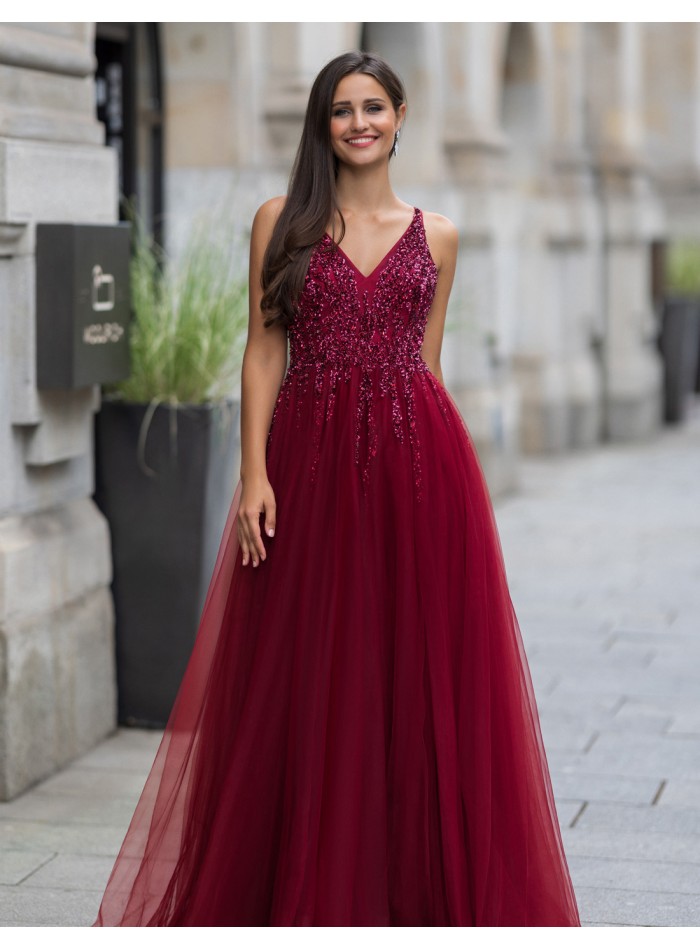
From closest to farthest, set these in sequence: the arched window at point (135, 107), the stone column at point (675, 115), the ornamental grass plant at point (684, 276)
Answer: the arched window at point (135, 107) → the ornamental grass plant at point (684, 276) → the stone column at point (675, 115)

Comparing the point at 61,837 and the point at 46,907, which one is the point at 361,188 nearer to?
the point at 46,907

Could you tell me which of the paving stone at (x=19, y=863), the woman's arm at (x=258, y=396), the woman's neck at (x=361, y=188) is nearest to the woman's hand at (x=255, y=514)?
the woman's arm at (x=258, y=396)

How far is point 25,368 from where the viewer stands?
5035 mm

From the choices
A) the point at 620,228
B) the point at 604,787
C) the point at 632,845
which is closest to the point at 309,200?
the point at 632,845

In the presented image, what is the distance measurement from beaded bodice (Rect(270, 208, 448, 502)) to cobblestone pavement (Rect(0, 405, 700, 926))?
1.38 meters

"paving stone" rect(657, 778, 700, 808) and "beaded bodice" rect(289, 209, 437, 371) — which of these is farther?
"paving stone" rect(657, 778, 700, 808)

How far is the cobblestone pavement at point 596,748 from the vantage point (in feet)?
14.2

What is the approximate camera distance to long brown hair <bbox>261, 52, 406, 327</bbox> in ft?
11.9

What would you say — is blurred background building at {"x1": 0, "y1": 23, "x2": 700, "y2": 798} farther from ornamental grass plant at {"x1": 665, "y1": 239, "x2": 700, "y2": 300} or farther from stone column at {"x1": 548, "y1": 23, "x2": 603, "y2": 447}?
ornamental grass plant at {"x1": 665, "y1": 239, "x2": 700, "y2": 300}

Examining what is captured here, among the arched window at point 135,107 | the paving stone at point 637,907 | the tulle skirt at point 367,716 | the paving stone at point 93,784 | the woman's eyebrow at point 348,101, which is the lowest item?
the paving stone at point 637,907

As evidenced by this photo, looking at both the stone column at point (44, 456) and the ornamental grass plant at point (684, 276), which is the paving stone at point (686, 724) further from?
→ the ornamental grass plant at point (684, 276)

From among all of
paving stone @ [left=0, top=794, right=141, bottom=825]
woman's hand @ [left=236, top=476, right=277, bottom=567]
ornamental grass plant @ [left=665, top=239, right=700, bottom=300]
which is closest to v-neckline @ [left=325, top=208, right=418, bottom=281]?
woman's hand @ [left=236, top=476, right=277, bottom=567]

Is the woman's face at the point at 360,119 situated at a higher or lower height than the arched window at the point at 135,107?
lower

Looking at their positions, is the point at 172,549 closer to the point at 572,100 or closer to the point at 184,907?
the point at 184,907
